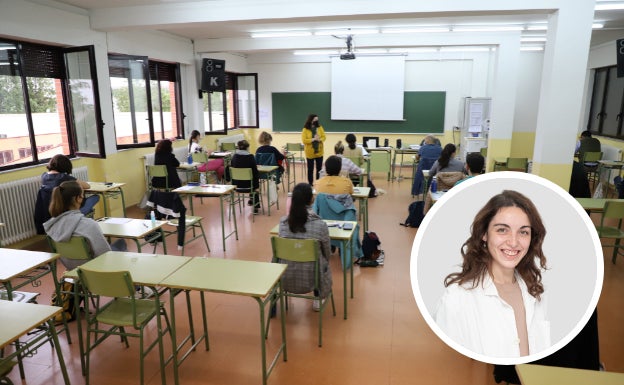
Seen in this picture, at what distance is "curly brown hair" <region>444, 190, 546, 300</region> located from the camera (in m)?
0.46

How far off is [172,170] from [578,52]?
218 inches

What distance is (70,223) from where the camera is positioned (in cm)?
305

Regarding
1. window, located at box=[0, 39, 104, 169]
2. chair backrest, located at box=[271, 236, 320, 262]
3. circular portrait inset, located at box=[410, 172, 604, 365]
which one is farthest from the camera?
window, located at box=[0, 39, 104, 169]

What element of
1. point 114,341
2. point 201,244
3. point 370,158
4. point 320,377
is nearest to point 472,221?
point 320,377

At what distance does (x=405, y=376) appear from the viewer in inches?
104

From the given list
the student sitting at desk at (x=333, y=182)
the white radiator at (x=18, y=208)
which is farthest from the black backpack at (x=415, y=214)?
the white radiator at (x=18, y=208)

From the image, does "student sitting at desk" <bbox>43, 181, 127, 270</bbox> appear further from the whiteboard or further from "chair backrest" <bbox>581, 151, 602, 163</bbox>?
the whiteboard

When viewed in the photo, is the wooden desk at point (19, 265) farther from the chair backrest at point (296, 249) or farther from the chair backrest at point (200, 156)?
the chair backrest at point (200, 156)

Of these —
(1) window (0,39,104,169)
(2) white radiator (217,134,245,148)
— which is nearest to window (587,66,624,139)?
(2) white radiator (217,134,245,148)

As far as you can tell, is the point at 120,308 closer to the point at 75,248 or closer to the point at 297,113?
the point at 75,248

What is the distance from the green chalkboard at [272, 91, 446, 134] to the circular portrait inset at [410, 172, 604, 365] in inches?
420

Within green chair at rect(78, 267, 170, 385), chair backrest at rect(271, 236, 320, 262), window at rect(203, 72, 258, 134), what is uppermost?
window at rect(203, 72, 258, 134)

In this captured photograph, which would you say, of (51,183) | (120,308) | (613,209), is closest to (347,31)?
(613,209)

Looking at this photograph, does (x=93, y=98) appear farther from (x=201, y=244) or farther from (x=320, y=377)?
(x=320, y=377)
